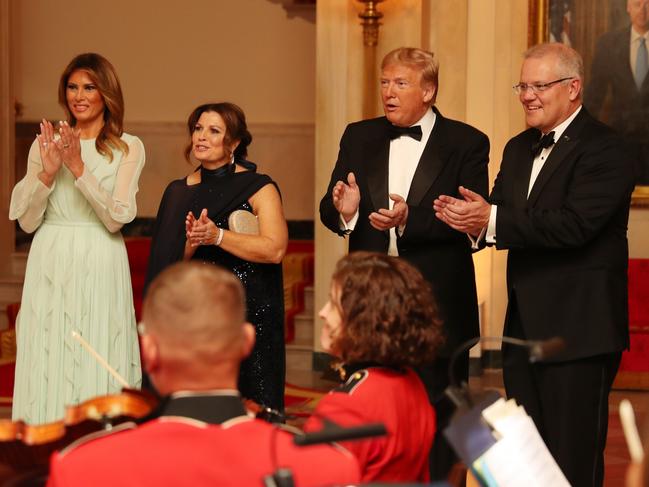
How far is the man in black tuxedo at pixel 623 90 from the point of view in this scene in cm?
861

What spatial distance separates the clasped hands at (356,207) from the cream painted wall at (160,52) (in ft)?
23.4

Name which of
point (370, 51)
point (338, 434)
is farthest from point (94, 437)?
point (370, 51)

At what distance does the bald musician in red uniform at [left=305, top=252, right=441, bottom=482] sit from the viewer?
2.79 m

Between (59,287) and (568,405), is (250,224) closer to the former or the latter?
(59,287)

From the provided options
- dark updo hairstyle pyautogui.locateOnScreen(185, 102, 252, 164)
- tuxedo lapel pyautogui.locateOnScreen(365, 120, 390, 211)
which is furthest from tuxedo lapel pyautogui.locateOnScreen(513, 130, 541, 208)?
dark updo hairstyle pyautogui.locateOnScreen(185, 102, 252, 164)

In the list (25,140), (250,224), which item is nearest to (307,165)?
(25,140)

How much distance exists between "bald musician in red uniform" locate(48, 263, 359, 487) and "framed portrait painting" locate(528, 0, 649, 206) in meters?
6.85

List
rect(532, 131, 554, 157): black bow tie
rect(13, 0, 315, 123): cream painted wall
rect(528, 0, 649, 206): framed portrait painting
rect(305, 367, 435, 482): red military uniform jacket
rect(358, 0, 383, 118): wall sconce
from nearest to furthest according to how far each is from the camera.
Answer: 1. rect(305, 367, 435, 482): red military uniform jacket
2. rect(532, 131, 554, 157): black bow tie
3. rect(358, 0, 383, 118): wall sconce
4. rect(528, 0, 649, 206): framed portrait painting
5. rect(13, 0, 315, 123): cream painted wall

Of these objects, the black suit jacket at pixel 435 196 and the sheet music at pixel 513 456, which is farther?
the black suit jacket at pixel 435 196

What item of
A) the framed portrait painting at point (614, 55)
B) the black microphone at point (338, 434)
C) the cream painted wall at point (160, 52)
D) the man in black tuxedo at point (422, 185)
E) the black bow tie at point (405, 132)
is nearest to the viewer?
the black microphone at point (338, 434)

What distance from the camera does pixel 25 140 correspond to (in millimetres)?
11375

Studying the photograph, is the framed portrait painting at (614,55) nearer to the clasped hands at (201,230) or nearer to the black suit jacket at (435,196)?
the black suit jacket at (435,196)

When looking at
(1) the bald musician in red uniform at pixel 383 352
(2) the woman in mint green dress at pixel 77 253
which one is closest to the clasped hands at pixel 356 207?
(2) the woman in mint green dress at pixel 77 253

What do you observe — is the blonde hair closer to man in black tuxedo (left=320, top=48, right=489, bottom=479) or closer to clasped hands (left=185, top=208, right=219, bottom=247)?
man in black tuxedo (left=320, top=48, right=489, bottom=479)
